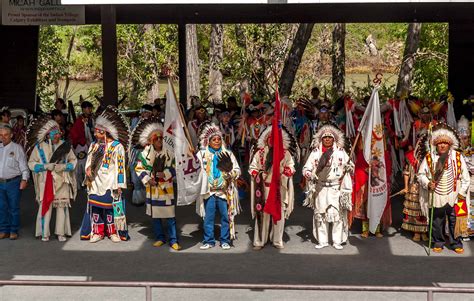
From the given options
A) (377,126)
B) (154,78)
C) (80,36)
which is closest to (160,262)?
(377,126)

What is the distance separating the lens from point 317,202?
37.4 ft

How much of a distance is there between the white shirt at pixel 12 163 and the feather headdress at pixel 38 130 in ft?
0.58

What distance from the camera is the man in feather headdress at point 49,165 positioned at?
11773 millimetres

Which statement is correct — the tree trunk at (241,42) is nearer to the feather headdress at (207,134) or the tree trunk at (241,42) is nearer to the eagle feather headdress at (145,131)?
the eagle feather headdress at (145,131)

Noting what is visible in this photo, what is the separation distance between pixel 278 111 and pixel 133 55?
17989mm

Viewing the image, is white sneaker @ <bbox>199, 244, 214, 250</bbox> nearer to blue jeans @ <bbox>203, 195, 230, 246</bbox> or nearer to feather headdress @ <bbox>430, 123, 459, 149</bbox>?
blue jeans @ <bbox>203, 195, 230, 246</bbox>

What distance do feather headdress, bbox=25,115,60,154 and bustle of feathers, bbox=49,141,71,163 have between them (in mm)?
239

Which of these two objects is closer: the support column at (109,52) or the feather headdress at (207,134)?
the feather headdress at (207,134)

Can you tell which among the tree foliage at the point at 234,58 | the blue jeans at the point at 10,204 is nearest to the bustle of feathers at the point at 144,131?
the blue jeans at the point at 10,204

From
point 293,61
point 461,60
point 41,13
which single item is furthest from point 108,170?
point 293,61

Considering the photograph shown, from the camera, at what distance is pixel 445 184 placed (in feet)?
36.1

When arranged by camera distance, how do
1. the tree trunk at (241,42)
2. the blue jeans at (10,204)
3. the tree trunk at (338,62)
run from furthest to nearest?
the tree trunk at (241,42)
the tree trunk at (338,62)
the blue jeans at (10,204)

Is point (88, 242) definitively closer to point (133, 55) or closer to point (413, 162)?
point (413, 162)

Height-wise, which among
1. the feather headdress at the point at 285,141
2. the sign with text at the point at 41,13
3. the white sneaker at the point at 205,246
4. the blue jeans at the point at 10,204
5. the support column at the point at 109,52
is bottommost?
the white sneaker at the point at 205,246
